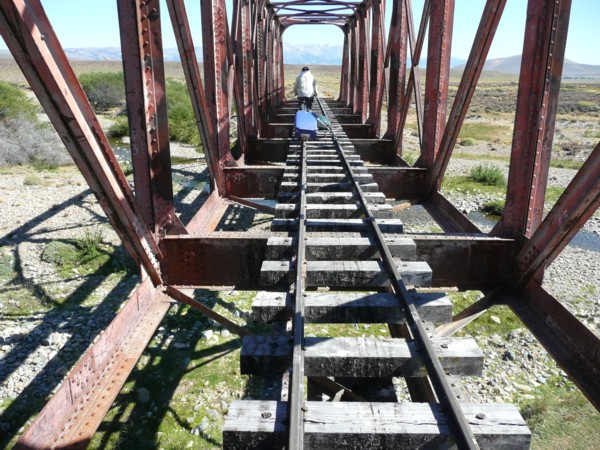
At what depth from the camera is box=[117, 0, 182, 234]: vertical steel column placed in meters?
3.37

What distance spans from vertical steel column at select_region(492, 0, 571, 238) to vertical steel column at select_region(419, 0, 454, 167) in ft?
7.08

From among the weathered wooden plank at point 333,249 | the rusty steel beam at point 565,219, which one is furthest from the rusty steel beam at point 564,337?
the weathered wooden plank at point 333,249

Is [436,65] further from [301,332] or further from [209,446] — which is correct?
[209,446]

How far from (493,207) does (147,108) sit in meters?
11.5

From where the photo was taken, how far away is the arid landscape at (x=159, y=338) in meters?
5.38

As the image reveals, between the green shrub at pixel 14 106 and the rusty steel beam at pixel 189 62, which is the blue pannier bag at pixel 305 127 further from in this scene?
the green shrub at pixel 14 106

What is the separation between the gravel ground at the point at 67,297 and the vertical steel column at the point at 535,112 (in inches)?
111

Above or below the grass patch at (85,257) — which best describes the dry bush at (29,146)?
above

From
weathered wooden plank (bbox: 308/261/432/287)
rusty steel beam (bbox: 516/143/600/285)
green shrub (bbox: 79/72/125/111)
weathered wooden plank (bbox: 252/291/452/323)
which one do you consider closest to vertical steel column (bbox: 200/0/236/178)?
weathered wooden plank (bbox: 308/261/432/287)

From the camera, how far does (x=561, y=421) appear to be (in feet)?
17.6

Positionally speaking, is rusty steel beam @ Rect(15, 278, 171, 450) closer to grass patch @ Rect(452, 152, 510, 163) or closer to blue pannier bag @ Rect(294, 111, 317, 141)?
blue pannier bag @ Rect(294, 111, 317, 141)

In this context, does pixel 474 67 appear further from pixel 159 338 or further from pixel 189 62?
pixel 159 338

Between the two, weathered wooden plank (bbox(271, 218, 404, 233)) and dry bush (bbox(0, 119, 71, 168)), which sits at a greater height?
weathered wooden plank (bbox(271, 218, 404, 233))

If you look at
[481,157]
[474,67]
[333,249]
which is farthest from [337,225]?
[481,157]
